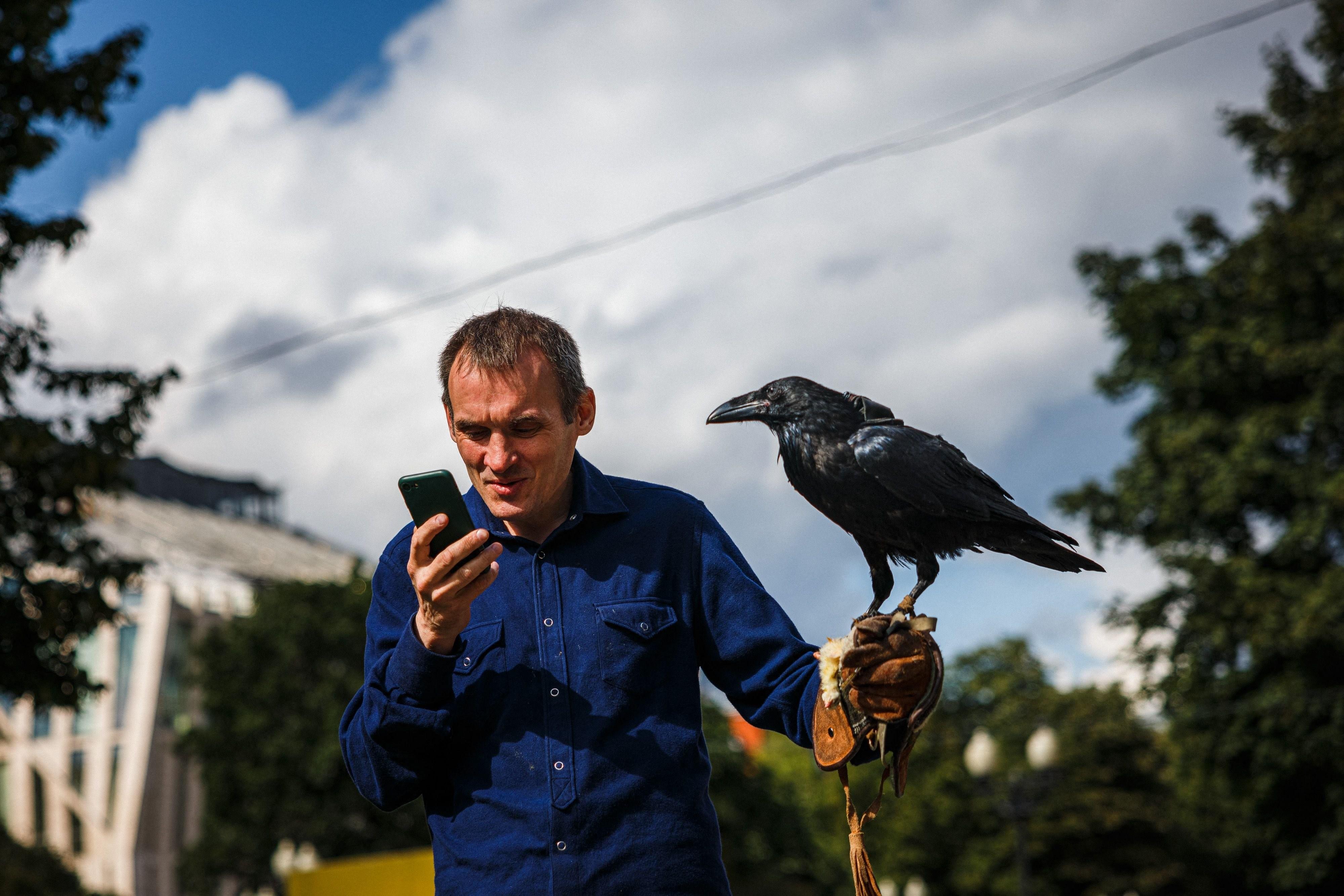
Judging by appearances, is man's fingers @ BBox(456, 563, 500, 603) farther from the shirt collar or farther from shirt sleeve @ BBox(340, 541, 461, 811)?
the shirt collar

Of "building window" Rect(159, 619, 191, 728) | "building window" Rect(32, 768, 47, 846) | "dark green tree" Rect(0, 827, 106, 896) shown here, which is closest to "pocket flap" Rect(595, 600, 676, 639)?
"dark green tree" Rect(0, 827, 106, 896)

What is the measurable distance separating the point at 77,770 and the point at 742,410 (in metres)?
43.1

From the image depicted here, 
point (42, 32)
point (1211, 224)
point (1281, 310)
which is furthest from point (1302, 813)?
point (42, 32)

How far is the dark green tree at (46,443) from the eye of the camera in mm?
11273

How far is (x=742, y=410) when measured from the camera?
2818 millimetres

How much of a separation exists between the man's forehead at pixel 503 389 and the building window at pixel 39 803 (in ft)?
139

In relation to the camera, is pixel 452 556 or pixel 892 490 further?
pixel 452 556

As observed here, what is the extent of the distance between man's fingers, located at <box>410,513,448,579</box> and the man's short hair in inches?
14.3

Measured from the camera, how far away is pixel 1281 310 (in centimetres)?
2106

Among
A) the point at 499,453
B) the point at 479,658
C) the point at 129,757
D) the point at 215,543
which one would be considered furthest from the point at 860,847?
the point at 215,543

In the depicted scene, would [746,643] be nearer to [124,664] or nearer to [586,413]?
[586,413]

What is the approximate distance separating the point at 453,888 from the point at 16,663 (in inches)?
387

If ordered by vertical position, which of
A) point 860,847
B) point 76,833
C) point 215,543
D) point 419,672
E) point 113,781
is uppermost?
point 215,543

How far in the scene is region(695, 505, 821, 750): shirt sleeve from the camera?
3070 millimetres
